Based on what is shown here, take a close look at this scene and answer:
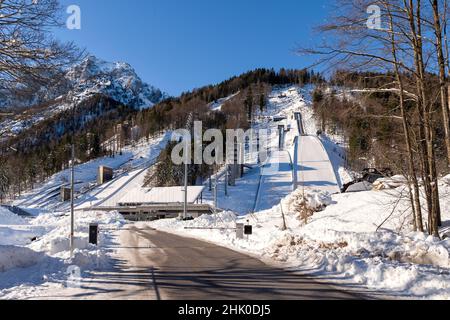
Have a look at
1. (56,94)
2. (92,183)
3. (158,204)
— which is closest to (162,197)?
(158,204)

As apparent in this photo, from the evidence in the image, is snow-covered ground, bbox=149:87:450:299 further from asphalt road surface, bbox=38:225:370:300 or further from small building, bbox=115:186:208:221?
small building, bbox=115:186:208:221

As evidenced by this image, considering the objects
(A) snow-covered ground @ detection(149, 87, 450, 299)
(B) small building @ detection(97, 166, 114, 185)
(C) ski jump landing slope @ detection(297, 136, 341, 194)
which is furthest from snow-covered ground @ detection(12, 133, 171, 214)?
(A) snow-covered ground @ detection(149, 87, 450, 299)

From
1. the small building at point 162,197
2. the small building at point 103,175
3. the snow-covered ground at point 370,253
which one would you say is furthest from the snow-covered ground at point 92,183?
the snow-covered ground at point 370,253

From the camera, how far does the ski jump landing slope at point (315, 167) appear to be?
69.8m

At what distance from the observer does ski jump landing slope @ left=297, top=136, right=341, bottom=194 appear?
69.8 meters

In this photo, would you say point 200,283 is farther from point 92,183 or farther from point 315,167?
point 92,183

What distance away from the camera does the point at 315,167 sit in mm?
83062

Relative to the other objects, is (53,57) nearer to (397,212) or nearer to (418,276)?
(418,276)

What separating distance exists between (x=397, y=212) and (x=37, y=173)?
116 meters

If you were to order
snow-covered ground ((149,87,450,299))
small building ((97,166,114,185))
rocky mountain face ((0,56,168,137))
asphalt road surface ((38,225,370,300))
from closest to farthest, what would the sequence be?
asphalt road surface ((38,225,370,300))
snow-covered ground ((149,87,450,299))
rocky mountain face ((0,56,168,137))
small building ((97,166,114,185))

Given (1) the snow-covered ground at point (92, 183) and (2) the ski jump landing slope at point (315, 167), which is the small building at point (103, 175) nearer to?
(1) the snow-covered ground at point (92, 183)

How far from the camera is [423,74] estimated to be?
A: 33.1 feet

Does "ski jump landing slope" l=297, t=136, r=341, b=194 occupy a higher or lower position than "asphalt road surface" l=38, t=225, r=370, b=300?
higher

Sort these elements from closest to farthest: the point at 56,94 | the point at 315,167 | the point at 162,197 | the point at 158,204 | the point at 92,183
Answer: the point at 56,94, the point at 158,204, the point at 162,197, the point at 315,167, the point at 92,183
